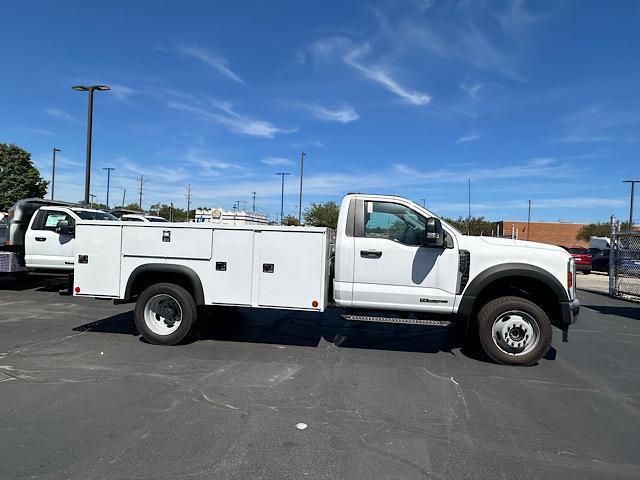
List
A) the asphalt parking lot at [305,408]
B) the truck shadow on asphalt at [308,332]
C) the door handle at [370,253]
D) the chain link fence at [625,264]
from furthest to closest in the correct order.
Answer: the chain link fence at [625,264] < the truck shadow on asphalt at [308,332] < the door handle at [370,253] < the asphalt parking lot at [305,408]

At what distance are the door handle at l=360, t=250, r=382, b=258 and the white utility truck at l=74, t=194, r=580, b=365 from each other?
0.01m

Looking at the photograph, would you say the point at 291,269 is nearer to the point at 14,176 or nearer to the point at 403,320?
the point at 403,320

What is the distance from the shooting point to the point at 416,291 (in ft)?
22.0

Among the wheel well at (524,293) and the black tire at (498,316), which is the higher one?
the wheel well at (524,293)

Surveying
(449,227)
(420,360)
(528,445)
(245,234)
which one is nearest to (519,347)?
(420,360)

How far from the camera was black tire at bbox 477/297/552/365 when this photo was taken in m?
6.45

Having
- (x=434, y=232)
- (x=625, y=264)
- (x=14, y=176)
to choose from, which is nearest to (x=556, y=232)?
(x=625, y=264)

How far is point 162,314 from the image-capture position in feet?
24.1

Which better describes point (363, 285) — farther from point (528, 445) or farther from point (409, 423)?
point (528, 445)

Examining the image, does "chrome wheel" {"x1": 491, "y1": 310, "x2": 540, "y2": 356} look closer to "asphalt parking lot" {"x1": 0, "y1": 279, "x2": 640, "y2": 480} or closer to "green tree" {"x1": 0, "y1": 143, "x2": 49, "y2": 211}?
"asphalt parking lot" {"x1": 0, "y1": 279, "x2": 640, "y2": 480}

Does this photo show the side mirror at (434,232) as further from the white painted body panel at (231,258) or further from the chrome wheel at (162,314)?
the chrome wheel at (162,314)

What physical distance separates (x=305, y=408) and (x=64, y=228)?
9300 mm

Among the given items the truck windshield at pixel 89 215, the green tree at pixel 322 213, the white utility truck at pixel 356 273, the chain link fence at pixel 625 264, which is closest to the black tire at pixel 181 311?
the white utility truck at pixel 356 273

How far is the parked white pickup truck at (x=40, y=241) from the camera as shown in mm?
11953
